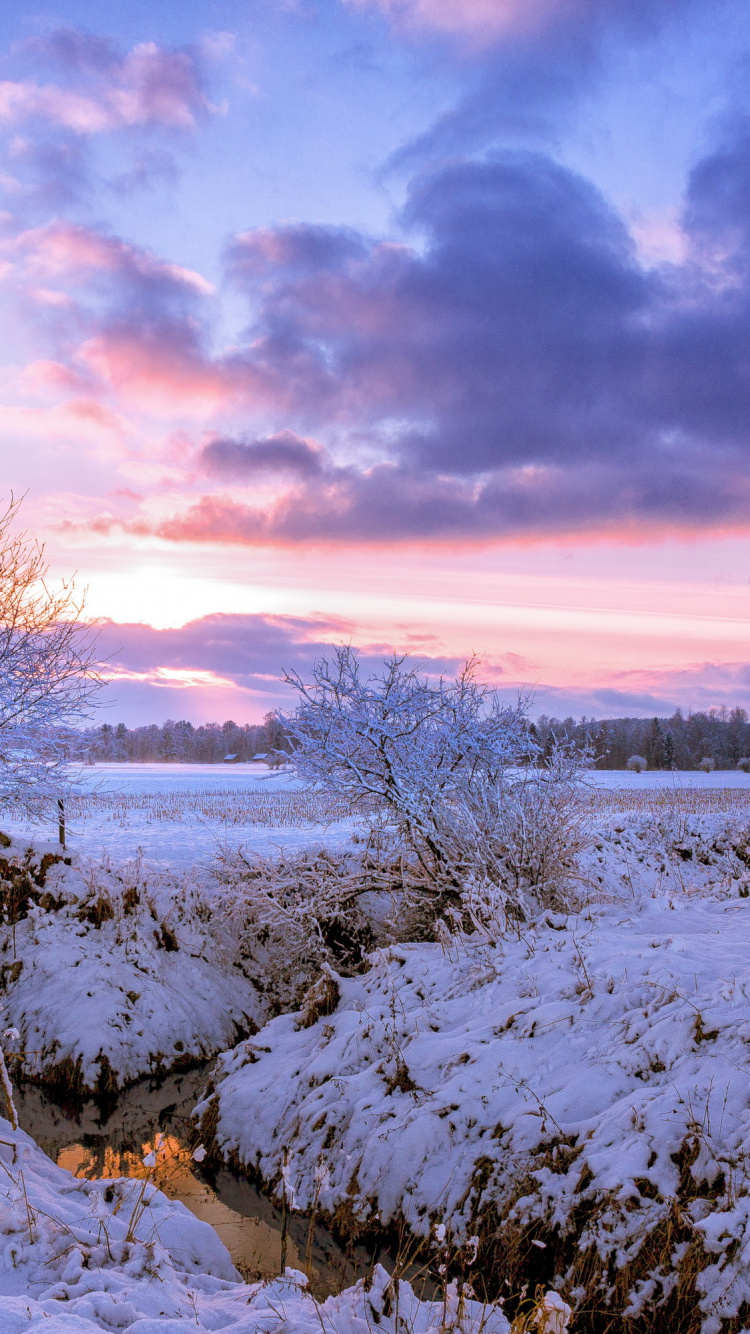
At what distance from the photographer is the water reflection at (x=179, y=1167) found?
6.17m

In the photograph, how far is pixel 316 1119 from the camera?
7.42m

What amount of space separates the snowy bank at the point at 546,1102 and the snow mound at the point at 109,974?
2065 mm

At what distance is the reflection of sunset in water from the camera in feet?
20.5

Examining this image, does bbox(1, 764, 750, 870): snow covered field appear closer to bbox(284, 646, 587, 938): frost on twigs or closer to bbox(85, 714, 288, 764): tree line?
bbox(284, 646, 587, 938): frost on twigs

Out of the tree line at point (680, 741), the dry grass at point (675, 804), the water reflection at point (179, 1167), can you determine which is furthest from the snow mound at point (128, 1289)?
the tree line at point (680, 741)

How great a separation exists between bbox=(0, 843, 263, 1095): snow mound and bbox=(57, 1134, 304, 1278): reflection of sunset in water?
6.19 ft

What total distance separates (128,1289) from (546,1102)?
3453 mm

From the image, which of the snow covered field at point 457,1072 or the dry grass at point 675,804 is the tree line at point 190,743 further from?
the snow covered field at point 457,1072

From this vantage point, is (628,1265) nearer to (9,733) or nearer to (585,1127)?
(585,1127)

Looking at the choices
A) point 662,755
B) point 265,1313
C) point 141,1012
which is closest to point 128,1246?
point 265,1313

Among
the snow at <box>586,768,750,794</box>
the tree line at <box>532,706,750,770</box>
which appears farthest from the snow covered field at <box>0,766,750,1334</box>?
the tree line at <box>532,706,750,770</box>

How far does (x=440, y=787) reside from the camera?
12477 mm

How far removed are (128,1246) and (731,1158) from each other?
3.49m

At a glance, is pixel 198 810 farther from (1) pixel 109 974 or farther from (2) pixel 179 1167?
(2) pixel 179 1167
